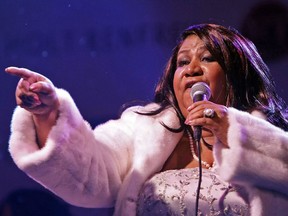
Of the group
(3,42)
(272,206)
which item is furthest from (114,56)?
(272,206)

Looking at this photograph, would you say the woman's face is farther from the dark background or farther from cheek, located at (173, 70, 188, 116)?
the dark background

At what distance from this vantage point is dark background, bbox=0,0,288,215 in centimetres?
237

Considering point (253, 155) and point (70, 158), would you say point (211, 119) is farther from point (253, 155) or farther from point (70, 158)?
→ point (70, 158)

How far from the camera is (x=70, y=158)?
1.48 metres

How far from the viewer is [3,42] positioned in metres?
2.38

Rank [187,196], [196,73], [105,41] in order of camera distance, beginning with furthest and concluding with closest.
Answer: [105,41] → [196,73] → [187,196]

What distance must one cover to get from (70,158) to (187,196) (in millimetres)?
366

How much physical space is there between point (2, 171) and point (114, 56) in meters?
0.71

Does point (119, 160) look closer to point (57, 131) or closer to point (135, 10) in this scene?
point (57, 131)

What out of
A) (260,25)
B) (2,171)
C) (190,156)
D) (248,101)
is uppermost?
(260,25)

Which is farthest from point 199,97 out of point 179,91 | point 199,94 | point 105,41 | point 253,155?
point 105,41

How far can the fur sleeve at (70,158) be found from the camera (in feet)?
4.73

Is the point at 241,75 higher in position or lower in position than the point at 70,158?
higher

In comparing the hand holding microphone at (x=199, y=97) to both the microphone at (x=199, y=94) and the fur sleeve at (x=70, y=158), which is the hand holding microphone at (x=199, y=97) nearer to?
the microphone at (x=199, y=94)
